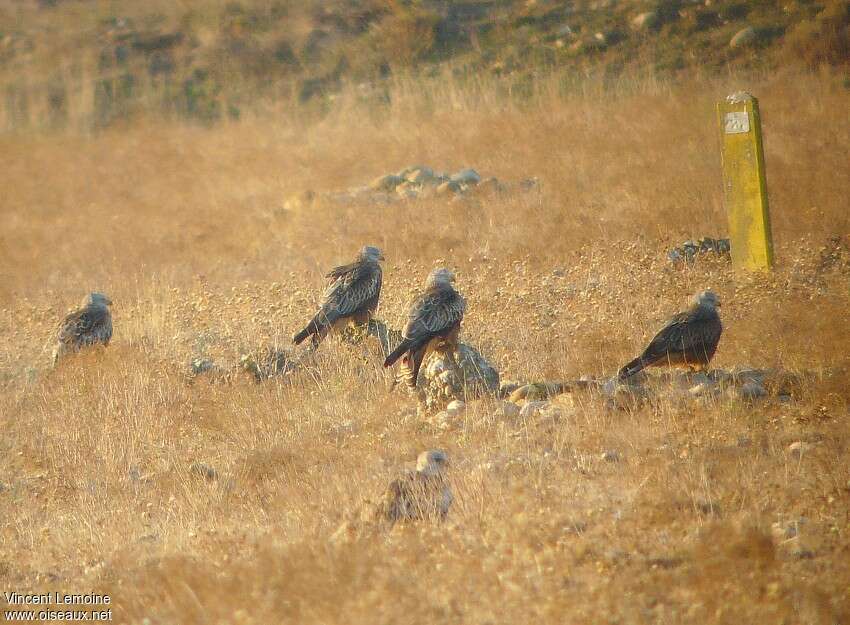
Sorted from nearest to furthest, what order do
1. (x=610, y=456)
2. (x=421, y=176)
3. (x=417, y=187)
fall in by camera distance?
(x=610, y=456), (x=417, y=187), (x=421, y=176)

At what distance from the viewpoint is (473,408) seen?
277 inches

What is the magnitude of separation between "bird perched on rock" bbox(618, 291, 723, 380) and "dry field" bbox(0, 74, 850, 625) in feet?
1.80

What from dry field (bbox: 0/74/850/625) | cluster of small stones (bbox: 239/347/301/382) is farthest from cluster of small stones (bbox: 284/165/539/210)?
cluster of small stones (bbox: 239/347/301/382)

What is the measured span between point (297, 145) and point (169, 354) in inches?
445

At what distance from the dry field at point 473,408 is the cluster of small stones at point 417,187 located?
417 millimetres

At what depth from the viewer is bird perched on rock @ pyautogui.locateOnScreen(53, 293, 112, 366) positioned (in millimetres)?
9516

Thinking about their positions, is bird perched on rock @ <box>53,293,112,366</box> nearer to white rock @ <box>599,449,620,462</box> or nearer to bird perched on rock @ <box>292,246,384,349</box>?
bird perched on rock @ <box>292,246,384,349</box>

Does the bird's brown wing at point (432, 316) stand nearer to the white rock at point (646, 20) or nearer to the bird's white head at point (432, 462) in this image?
the bird's white head at point (432, 462)

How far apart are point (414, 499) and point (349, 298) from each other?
13.5 feet

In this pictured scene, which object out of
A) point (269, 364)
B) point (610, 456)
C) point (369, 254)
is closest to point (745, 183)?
point (369, 254)

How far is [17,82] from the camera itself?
1013 inches

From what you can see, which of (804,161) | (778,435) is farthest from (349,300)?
(804,161)

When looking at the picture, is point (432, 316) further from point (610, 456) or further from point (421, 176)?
point (421, 176)

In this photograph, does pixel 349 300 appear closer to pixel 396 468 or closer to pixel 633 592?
pixel 396 468
